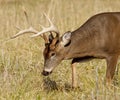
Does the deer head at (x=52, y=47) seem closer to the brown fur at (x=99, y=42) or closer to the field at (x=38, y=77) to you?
the brown fur at (x=99, y=42)

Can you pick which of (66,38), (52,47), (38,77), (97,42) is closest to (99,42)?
(97,42)

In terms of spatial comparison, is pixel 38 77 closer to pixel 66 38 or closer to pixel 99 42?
pixel 66 38

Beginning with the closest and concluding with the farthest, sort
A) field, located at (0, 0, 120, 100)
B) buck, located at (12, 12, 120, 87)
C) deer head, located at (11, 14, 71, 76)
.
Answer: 1. field, located at (0, 0, 120, 100)
2. deer head, located at (11, 14, 71, 76)
3. buck, located at (12, 12, 120, 87)

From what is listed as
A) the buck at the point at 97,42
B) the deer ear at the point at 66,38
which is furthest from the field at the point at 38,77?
the deer ear at the point at 66,38

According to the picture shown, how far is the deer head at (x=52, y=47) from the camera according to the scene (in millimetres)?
7020

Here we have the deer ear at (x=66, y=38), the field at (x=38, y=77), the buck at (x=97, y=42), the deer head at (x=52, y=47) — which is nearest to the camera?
the field at (x=38, y=77)

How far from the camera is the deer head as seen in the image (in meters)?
7.02

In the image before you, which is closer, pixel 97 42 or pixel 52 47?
pixel 52 47

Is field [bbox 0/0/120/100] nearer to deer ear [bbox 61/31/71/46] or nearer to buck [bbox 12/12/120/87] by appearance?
buck [bbox 12/12/120/87]

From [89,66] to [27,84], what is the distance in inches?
49.0

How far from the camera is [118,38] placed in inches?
293

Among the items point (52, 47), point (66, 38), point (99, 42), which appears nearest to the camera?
point (52, 47)

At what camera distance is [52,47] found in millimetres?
7086

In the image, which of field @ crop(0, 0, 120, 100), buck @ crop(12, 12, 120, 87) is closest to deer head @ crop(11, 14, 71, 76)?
buck @ crop(12, 12, 120, 87)
